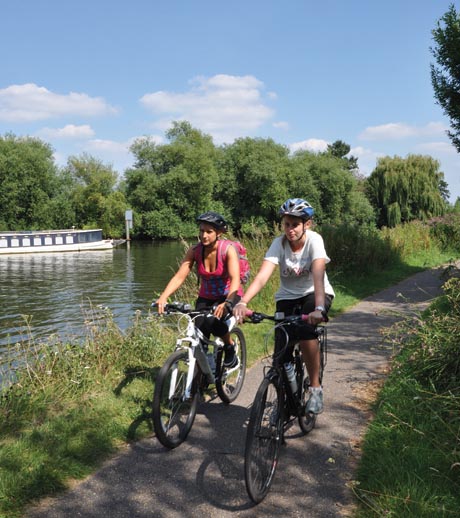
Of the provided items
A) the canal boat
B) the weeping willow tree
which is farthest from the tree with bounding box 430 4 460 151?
the canal boat

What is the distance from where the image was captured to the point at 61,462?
368cm

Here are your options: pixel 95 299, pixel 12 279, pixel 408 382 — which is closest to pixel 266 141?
pixel 12 279

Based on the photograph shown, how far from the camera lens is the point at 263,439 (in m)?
3.32

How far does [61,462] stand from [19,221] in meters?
57.4

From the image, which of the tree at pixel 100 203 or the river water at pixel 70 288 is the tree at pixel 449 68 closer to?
the river water at pixel 70 288

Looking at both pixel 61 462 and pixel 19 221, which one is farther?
pixel 19 221

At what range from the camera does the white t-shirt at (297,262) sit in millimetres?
4020

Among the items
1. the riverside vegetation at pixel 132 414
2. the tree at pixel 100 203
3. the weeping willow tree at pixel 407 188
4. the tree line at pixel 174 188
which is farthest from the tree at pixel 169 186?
the riverside vegetation at pixel 132 414

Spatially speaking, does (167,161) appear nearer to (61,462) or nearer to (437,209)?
(437,209)

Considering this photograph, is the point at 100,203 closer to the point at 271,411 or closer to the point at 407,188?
the point at 407,188

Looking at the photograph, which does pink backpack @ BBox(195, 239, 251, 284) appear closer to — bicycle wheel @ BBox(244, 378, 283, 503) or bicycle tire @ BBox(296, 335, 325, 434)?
bicycle tire @ BBox(296, 335, 325, 434)

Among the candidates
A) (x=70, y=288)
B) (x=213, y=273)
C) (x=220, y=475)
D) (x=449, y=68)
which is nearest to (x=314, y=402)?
(x=220, y=475)

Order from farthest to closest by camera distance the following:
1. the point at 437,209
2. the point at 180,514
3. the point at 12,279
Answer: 1. the point at 437,209
2. the point at 12,279
3. the point at 180,514

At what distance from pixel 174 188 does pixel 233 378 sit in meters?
54.1
